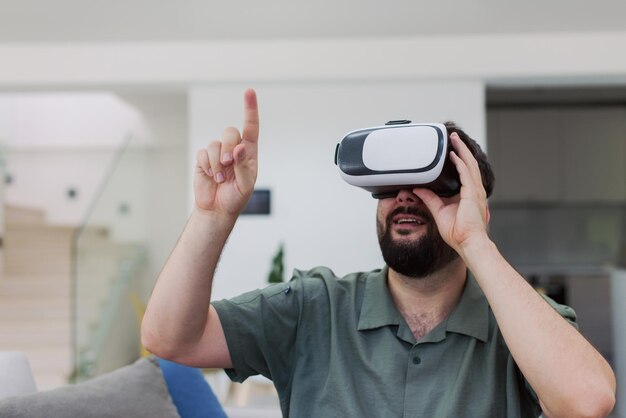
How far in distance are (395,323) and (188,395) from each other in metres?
0.94

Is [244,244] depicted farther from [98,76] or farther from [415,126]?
[415,126]

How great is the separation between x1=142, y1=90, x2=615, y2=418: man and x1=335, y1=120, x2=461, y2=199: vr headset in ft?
0.16

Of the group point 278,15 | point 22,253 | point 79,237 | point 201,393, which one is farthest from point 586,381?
point 22,253

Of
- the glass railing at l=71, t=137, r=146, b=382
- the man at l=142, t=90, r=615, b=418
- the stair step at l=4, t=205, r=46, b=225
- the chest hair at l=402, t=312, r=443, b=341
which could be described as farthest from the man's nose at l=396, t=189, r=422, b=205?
the stair step at l=4, t=205, r=46, b=225

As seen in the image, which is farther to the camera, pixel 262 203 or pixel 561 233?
pixel 561 233

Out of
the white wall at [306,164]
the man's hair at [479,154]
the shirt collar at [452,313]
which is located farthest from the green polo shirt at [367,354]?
the white wall at [306,164]

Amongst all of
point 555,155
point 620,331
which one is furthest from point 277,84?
point 555,155

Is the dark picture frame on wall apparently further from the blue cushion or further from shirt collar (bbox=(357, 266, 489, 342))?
shirt collar (bbox=(357, 266, 489, 342))

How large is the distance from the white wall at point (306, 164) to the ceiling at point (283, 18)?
0.40 m

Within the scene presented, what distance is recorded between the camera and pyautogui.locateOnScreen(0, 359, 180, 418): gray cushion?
158cm

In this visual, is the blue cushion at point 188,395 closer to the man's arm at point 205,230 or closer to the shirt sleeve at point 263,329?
the shirt sleeve at point 263,329

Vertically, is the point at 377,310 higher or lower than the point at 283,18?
lower

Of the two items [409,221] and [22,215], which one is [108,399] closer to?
[409,221]

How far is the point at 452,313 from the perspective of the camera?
1.33 meters
